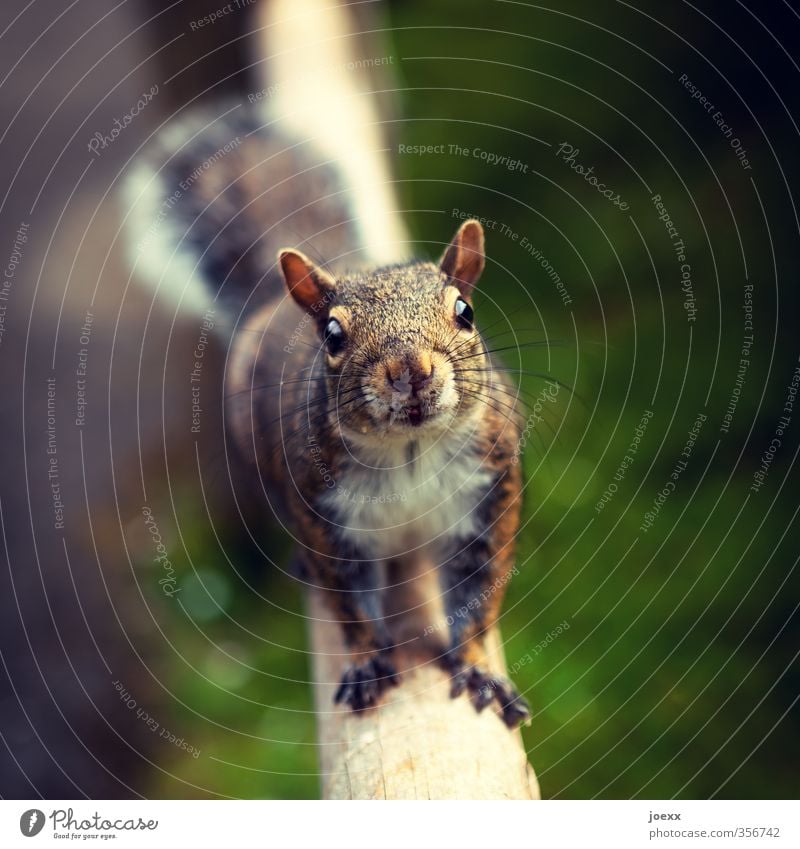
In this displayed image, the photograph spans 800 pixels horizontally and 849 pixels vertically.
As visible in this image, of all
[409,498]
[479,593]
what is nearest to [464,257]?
[409,498]

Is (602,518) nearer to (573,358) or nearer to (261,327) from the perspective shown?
(573,358)

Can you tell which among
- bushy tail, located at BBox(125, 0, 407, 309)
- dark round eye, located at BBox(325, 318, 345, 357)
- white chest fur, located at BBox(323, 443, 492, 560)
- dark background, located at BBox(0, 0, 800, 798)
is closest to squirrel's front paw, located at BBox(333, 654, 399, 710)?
white chest fur, located at BBox(323, 443, 492, 560)

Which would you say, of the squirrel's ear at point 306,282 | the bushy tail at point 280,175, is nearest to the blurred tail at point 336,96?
the bushy tail at point 280,175

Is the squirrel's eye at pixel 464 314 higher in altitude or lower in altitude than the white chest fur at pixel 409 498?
higher

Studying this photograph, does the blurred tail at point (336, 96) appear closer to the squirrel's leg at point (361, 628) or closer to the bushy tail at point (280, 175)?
the bushy tail at point (280, 175)

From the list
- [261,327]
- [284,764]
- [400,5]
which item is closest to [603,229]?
[400,5]
